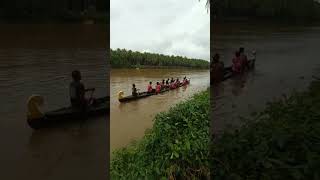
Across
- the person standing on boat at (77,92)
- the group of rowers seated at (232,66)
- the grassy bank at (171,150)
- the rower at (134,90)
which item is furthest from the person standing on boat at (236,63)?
the person standing on boat at (77,92)

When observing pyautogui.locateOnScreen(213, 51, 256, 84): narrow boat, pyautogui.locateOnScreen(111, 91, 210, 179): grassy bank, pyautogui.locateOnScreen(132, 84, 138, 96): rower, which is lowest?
pyautogui.locateOnScreen(111, 91, 210, 179): grassy bank

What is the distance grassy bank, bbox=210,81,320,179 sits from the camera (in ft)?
8.57

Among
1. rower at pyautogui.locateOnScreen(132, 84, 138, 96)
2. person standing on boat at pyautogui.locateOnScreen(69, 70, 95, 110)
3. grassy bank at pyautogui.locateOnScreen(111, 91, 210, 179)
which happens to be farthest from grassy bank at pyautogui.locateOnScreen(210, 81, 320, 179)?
person standing on boat at pyautogui.locateOnScreen(69, 70, 95, 110)

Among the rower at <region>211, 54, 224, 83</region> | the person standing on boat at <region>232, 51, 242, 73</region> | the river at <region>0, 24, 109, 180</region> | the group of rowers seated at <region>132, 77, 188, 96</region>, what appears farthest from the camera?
the person standing on boat at <region>232, 51, 242, 73</region>

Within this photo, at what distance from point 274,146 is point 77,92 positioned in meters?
1.01

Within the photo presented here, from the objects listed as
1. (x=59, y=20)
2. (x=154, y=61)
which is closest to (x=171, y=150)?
(x=154, y=61)

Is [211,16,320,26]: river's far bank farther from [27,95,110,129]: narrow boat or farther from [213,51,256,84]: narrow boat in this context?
[27,95,110,129]: narrow boat

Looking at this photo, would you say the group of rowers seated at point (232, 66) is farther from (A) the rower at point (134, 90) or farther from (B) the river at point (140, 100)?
(A) the rower at point (134, 90)

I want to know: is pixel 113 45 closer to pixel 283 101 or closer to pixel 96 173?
pixel 96 173

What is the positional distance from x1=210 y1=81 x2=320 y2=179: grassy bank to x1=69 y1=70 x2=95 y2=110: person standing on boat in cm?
74

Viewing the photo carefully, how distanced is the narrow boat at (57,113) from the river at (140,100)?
83 millimetres

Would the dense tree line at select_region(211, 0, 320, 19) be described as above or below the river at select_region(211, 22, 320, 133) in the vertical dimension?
above

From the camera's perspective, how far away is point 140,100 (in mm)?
2891

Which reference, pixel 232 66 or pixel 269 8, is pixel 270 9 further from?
pixel 232 66
